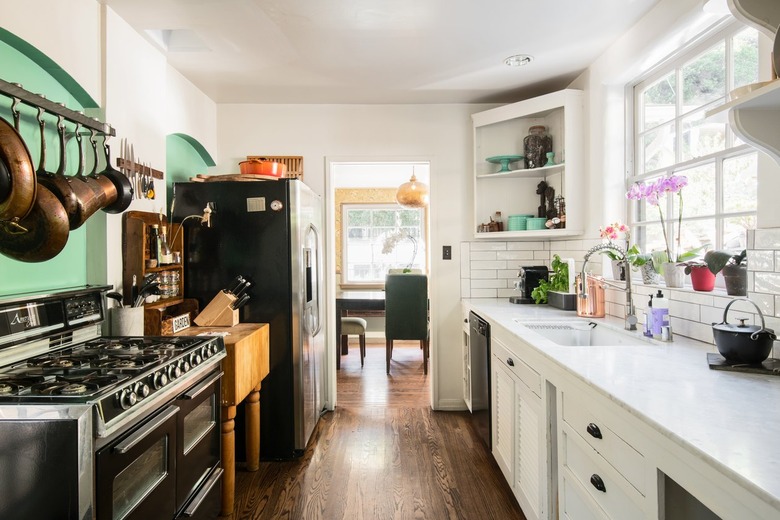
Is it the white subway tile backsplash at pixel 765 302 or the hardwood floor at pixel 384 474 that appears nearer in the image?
the white subway tile backsplash at pixel 765 302

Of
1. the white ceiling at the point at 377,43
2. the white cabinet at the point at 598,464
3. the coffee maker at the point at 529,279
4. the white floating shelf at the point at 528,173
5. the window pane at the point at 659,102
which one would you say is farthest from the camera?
the coffee maker at the point at 529,279

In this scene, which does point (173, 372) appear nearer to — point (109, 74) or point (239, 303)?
point (239, 303)

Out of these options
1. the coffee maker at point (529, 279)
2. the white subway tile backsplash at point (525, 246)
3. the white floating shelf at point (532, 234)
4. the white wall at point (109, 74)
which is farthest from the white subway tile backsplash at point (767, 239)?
the white wall at point (109, 74)

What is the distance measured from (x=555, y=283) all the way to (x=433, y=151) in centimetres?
135

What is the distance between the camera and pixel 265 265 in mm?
2578

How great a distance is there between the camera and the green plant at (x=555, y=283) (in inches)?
112

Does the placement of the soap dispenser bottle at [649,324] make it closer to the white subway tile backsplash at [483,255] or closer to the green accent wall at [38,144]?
the white subway tile backsplash at [483,255]

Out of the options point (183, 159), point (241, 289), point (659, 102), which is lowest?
point (241, 289)

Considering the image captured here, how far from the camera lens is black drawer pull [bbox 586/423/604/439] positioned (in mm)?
1228

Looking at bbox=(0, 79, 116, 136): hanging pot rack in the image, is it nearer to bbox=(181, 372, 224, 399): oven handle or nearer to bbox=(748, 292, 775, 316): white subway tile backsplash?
bbox=(181, 372, 224, 399): oven handle

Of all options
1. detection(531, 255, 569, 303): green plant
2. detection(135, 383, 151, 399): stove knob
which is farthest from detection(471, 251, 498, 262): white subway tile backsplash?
detection(135, 383, 151, 399): stove knob

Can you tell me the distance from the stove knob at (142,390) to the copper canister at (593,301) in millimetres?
2115

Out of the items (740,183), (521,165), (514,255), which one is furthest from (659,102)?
(514,255)

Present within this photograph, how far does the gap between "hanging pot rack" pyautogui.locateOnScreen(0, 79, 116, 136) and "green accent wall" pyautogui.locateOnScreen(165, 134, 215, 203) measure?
1.04 m
